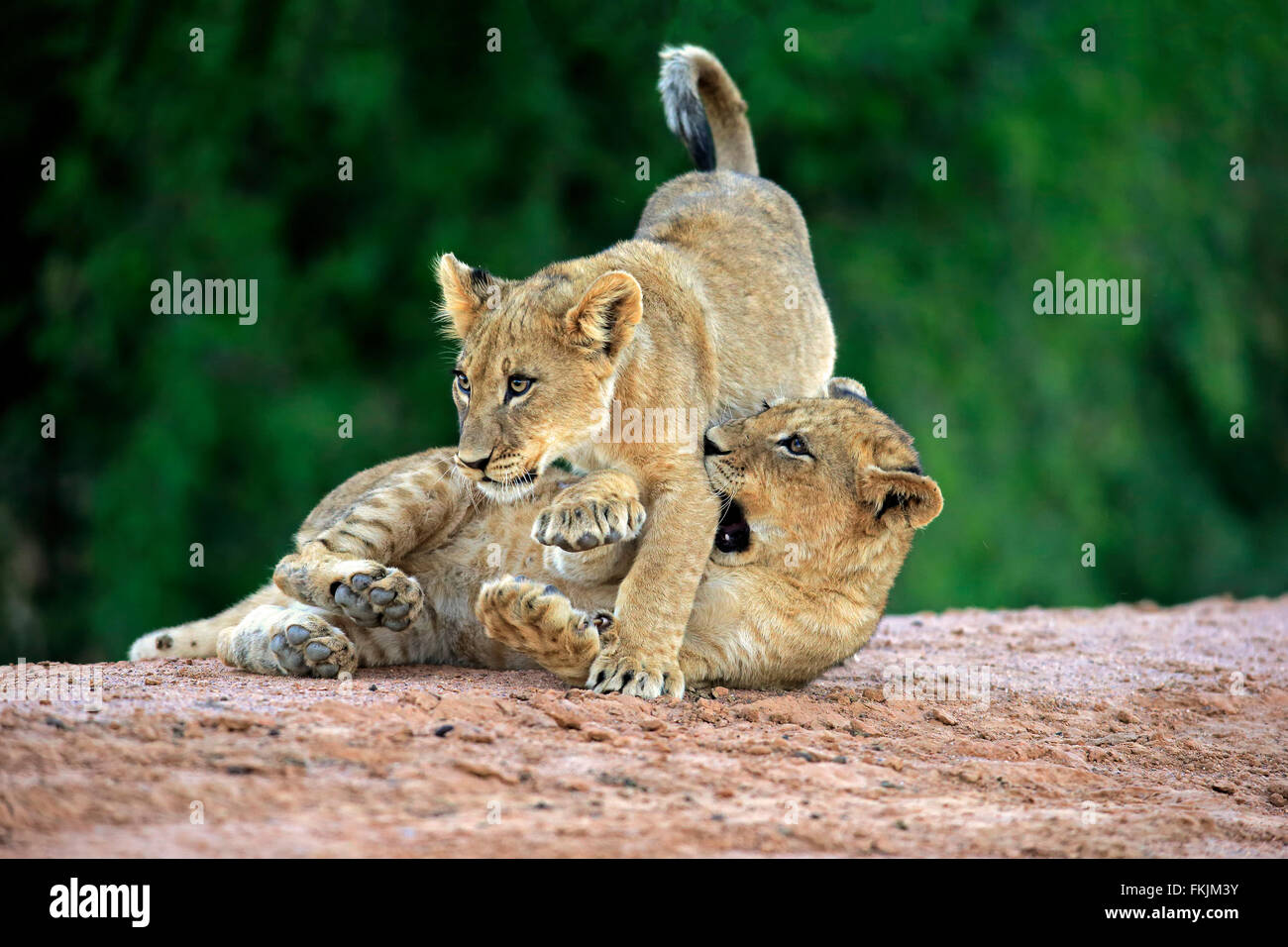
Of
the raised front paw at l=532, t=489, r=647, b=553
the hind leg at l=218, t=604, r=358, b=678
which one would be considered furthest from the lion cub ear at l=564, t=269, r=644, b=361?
the hind leg at l=218, t=604, r=358, b=678

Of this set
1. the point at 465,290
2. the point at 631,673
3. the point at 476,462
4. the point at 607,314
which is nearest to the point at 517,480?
the point at 476,462

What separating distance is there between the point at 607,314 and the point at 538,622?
3.95 feet

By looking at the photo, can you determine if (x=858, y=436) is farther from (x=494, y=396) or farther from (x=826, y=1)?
(x=826, y=1)

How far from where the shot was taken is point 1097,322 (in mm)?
12469

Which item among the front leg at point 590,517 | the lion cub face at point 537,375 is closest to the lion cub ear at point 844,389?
the lion cub face at point 537,375

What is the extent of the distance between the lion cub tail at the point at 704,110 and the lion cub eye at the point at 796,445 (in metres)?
2.74

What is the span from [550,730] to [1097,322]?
32.2ft

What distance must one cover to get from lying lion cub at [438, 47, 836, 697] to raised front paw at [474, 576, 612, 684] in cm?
13

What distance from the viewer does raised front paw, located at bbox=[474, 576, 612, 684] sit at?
4414mm

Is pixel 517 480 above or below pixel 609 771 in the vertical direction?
above

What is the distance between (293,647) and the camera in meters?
4.80

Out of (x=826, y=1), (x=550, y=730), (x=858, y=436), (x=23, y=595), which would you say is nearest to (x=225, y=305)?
(x=23, y=595)

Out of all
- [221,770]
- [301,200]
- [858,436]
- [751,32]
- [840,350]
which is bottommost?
[221,770]

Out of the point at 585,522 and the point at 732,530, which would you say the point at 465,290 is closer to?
the point at 585,522
